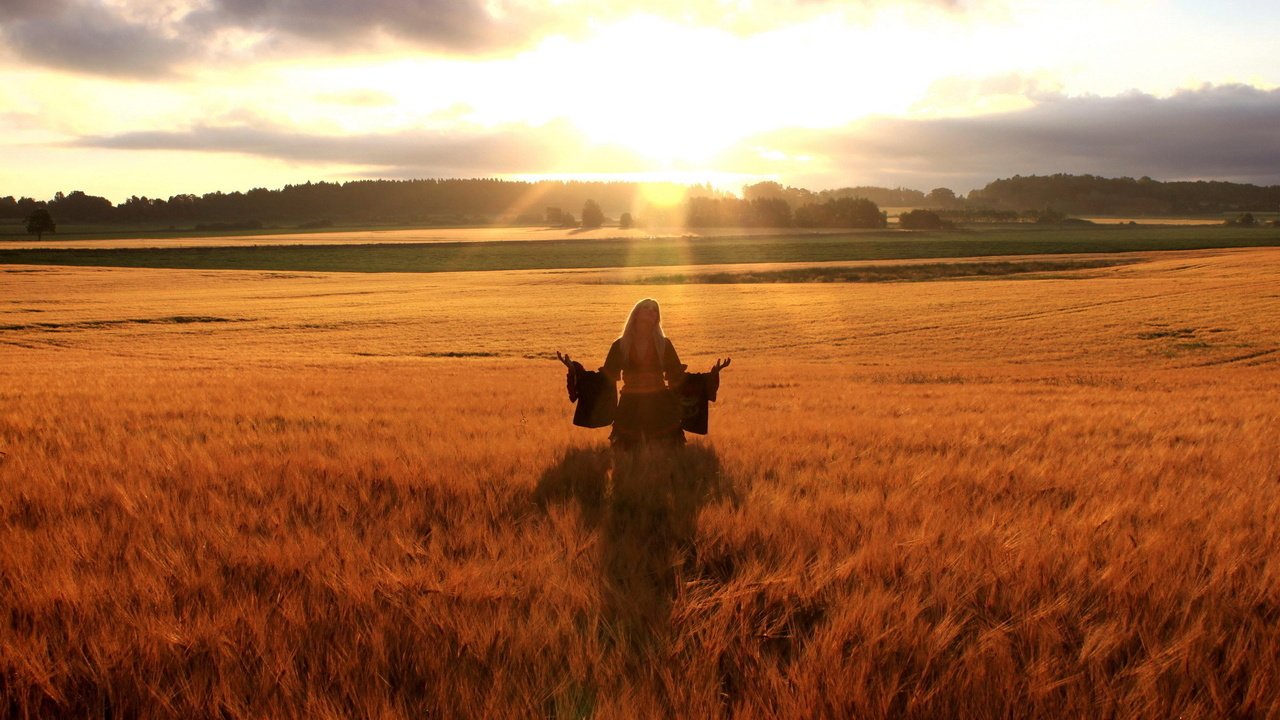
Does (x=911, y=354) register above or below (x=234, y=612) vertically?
below

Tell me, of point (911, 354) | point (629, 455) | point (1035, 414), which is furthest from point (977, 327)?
point (629, 455)

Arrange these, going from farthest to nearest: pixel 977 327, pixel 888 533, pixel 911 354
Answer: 1. pixel 977 327
2. pixel 911 354
3. pixel 888 533

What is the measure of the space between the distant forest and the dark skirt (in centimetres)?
11447

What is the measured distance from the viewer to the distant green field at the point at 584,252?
6825cm

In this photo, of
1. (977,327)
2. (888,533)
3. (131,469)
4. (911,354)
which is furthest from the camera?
(977,327)

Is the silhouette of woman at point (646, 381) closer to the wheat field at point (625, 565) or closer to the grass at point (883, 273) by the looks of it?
the wheat field at point (625, 565)

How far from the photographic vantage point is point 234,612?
236cm

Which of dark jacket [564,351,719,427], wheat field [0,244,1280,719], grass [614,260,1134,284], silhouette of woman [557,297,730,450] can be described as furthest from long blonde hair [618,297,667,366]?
grass [614,260,1134,284]

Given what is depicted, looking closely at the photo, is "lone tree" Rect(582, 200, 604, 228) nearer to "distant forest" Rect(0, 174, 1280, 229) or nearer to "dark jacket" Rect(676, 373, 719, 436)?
"distant forest" Rect(0, 174, 1280, 229)

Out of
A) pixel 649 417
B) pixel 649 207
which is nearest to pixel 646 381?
pixel 649 417

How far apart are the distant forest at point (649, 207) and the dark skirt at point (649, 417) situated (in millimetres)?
114468

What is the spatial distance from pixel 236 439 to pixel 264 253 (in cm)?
8067

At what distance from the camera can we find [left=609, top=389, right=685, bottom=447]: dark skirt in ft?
20.9

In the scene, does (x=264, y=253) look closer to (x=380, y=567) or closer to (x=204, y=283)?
(x=204, y=283)
